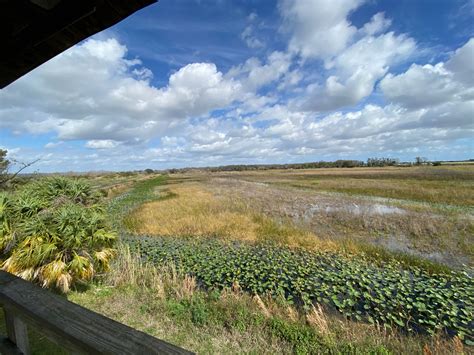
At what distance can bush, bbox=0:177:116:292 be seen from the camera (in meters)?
4.88

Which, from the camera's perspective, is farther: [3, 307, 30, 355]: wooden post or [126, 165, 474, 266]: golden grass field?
[126, 165, 474, 266]: golden grass field

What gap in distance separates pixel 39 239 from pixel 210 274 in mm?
4963

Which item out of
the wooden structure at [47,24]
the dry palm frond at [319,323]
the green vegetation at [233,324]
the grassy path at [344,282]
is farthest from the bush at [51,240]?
the dry palm frond at [319,323]

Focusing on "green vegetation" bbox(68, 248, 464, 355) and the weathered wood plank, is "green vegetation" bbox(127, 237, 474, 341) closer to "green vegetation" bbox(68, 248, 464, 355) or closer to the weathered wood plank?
"green vegetation" bbox(68, 248, 464, 355)

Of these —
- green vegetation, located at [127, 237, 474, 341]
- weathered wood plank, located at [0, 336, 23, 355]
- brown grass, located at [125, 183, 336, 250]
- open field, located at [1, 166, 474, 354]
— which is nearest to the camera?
weathered wood plank, located at [0, 336, 23, 355]

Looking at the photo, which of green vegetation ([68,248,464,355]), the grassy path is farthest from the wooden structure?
the grassy path

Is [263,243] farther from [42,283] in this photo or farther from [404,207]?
[404,207]

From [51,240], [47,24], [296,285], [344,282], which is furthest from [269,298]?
[47,24]

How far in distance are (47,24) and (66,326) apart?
2.44 m

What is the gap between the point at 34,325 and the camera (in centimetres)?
153

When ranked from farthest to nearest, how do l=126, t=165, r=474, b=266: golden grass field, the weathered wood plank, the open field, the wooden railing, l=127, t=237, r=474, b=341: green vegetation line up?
l=126, t=165, r=474, b=266: golden grass field, l=127, t=237, r=474, b=341: green vegetation, the open field, the weathered wood plank, the wooden railing

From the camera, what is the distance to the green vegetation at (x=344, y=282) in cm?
583

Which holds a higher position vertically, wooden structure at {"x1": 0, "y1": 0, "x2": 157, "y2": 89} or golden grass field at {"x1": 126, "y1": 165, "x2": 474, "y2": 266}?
wooden structure at {"x1": 0, "y1": 0, "x2": 157, "y2": 89}

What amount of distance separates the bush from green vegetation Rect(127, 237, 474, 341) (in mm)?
3503
